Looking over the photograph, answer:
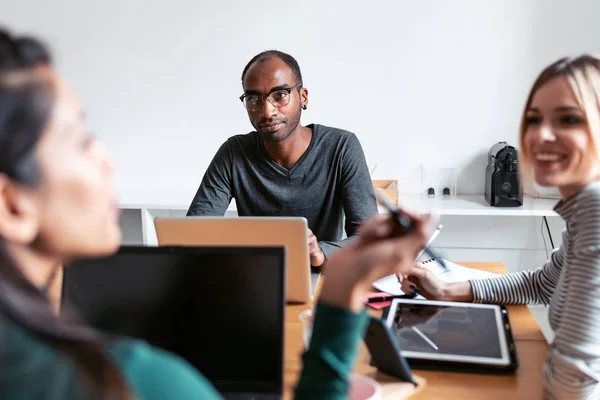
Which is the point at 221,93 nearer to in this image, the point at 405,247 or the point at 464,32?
the point at 464,32

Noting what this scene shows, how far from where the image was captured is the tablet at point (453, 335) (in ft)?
3.76

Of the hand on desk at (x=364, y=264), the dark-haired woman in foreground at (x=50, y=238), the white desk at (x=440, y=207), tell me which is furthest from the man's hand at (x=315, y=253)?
the white desk at (x=440, y=207)

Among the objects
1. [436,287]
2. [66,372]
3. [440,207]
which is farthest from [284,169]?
[66,372]

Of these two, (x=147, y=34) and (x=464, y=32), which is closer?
(x=464, y=32)

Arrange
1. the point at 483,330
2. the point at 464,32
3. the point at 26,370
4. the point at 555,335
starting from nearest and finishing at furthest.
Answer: the point at 26,370, the point at 555,335, the point at 483,330, the point at 464,32

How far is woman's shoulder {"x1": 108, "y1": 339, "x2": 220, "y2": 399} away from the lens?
55 cm

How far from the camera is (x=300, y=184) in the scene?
83.4 inches

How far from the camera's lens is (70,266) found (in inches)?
44.5

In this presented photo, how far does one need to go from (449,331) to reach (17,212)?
3.12ft

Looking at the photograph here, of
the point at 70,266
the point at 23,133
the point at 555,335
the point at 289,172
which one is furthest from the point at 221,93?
the point at 23,133

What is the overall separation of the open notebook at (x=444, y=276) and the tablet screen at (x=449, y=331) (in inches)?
5.7

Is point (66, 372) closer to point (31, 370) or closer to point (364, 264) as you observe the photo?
point (31, 370)

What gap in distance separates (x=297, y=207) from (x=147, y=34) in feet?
5.31

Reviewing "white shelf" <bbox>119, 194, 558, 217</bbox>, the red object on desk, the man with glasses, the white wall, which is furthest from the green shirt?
the white wall
